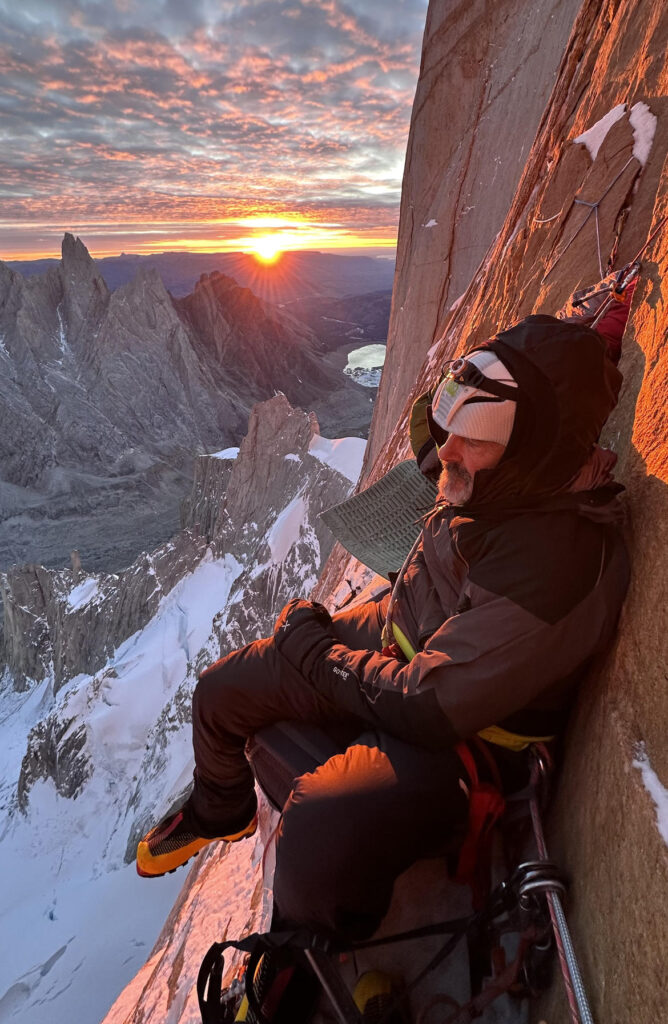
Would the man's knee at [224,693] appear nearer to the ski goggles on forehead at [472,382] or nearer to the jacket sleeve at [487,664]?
the jacket sleeve at [487,664]

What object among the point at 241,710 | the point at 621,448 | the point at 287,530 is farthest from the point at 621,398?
the point at 287,530

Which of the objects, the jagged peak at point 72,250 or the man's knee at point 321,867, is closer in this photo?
the man's knee at point 321,867

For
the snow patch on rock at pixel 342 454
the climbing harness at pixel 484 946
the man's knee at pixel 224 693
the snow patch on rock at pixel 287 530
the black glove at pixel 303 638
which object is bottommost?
the snow patch on rock at pixel 287 530

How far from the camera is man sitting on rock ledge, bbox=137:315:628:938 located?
1.71 metres

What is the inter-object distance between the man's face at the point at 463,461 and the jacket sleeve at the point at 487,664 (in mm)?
371

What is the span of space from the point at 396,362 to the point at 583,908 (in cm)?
900

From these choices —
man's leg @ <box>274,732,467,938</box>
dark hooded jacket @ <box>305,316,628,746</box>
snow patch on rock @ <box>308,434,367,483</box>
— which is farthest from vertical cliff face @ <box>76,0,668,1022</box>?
snow patch on rock @ <box>308,434,367,483</box>

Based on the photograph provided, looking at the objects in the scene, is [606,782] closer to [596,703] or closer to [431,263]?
[596,703]

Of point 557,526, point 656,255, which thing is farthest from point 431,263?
point 557,526

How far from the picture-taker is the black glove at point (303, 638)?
220cm

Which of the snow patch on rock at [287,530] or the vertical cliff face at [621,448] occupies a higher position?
the vertical cliff face at [621,448]

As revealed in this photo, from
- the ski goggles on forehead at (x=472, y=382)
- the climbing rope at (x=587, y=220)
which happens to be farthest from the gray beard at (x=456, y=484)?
the climbing rope at (x=587, y=220)

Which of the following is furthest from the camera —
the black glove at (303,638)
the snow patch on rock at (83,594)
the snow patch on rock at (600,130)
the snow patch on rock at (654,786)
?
the snow patch on rock at (83,594)

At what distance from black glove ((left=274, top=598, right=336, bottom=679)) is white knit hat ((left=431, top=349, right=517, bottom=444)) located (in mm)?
911
